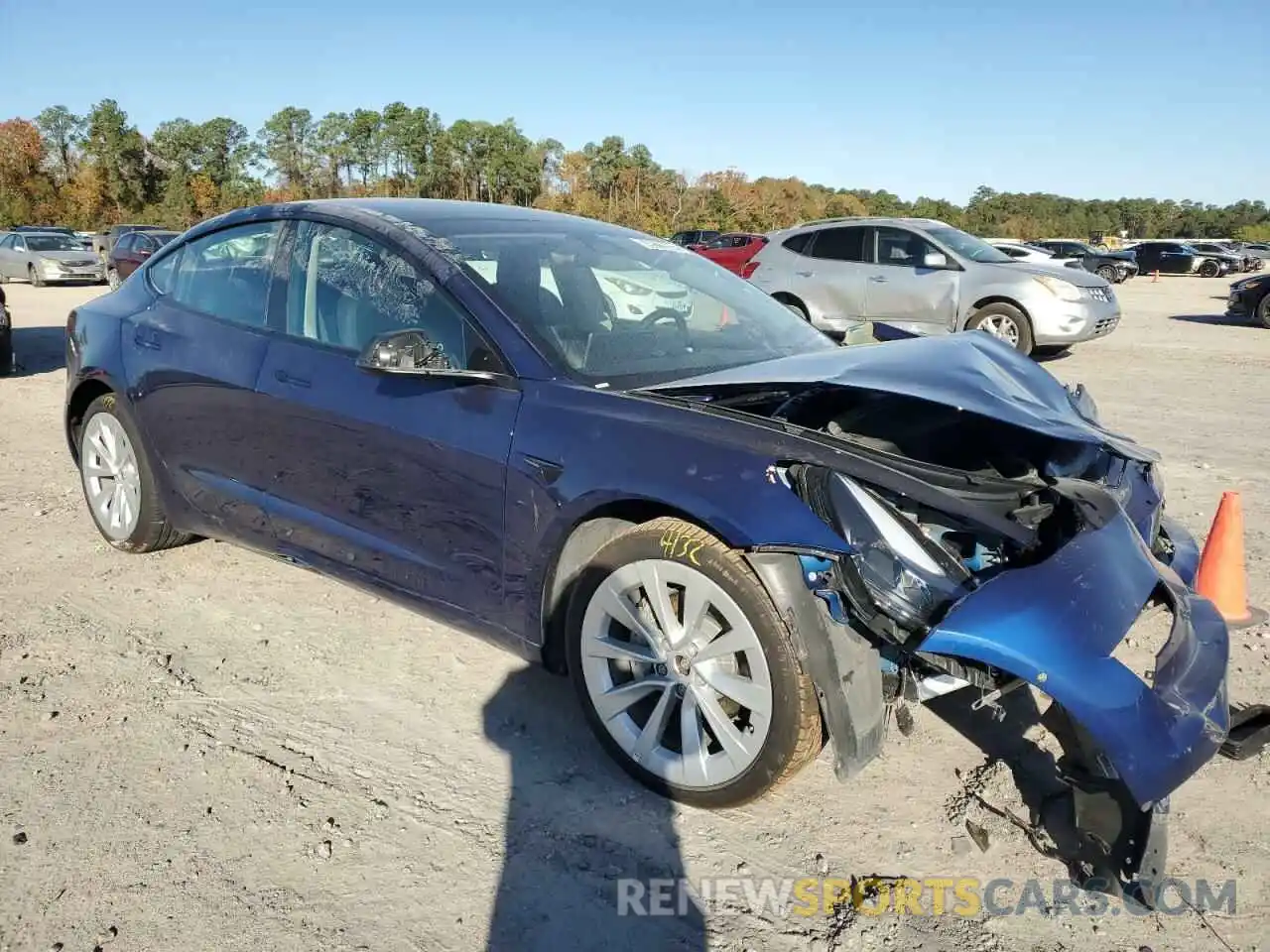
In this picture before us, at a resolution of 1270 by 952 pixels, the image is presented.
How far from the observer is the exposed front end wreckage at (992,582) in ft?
7.23

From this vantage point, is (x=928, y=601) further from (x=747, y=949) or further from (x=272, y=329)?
(x=272, y=329)

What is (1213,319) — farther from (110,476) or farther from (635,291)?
(110,476)

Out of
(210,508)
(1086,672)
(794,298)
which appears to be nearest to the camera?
(1086,672)

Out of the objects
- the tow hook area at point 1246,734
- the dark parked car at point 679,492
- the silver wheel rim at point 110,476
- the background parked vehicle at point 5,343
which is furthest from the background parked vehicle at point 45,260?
the tow hook area at point 1246,734

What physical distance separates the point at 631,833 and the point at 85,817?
60.2 inches

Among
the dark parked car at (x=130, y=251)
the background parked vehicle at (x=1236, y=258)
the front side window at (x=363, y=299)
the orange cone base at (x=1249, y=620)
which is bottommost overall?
the orange cone base at (x=1249, y=620)

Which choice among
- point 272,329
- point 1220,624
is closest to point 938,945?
point 1220,624

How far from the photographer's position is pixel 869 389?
2.76m

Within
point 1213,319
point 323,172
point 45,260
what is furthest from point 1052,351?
point 323,172

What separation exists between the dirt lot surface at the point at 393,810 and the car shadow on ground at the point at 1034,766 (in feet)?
0.13

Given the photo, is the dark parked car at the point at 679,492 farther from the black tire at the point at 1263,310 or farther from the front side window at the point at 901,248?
the black tire at the point at 1263,310

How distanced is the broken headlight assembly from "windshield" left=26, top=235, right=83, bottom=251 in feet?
95.2

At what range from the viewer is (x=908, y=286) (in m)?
11.5

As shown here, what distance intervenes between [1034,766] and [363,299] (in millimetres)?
2751
